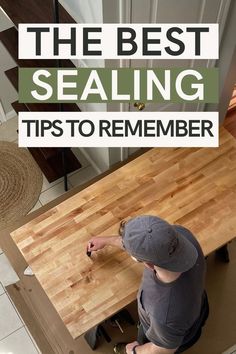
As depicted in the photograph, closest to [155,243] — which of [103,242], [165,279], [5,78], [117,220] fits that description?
[165,279]

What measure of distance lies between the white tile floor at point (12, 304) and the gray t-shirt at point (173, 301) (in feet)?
4.44

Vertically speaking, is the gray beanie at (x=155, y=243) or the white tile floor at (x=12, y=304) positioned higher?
the gray beanie at (x=155, y=243)

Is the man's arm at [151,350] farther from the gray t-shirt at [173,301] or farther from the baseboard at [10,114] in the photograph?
the baseboard at [10,114]

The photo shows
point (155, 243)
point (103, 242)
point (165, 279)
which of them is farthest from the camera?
point (103, 242)

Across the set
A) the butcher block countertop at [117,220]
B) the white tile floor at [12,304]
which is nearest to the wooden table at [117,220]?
the butcher block countertop at [117,220]

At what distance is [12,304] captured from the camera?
3357 millimetres

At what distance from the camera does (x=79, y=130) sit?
296 cm

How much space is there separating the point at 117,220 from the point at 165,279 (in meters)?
0.86

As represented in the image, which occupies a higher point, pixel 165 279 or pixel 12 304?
pixel 165 279

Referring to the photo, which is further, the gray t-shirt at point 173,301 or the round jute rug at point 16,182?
the round jute rug at point 16,182

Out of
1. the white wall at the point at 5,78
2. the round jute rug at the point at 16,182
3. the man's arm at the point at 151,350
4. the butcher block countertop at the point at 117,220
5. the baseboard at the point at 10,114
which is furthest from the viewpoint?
the baseboard at the point at 10,114

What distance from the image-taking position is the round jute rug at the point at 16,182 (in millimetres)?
3674

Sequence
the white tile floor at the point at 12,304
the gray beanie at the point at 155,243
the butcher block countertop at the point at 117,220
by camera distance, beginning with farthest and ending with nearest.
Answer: the white tile floor at the point at 12,304, the butcher block countertop at the point at 117,220, the gray beanie at the point at 155,243

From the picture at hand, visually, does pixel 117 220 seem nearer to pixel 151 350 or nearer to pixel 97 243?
pixel 97 243
